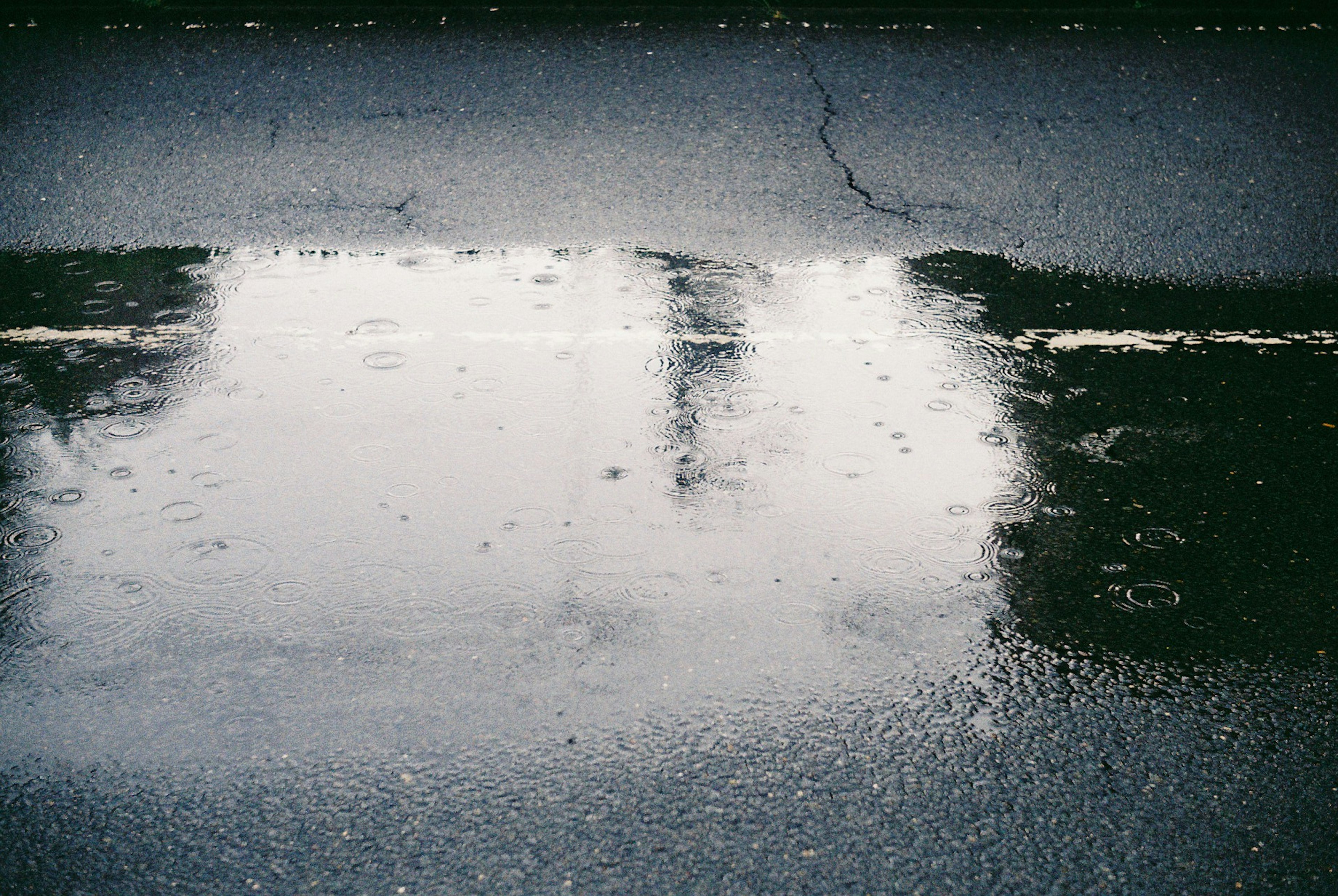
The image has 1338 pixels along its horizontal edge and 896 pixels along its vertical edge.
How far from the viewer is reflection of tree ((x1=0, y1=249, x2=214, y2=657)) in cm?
367

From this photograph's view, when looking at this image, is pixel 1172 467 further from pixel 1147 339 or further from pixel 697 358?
pixel 697 358

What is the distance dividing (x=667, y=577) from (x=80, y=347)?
2.84 m

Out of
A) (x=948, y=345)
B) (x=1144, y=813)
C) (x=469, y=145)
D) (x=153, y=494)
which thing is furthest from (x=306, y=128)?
(x=1144, y=813)

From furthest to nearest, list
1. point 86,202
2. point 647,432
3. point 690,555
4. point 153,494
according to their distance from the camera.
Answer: point 86,202 < point 647,432 < point 153,494 < point 690,555

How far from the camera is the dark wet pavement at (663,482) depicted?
7.97 ft

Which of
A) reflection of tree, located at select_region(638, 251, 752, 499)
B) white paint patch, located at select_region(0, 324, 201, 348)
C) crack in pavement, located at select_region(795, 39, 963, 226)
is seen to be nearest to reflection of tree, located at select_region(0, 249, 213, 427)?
white paint patch, located at select_region(0, 324, 201, 348)

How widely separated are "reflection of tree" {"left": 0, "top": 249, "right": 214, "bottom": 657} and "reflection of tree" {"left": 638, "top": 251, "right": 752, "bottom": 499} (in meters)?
1.92

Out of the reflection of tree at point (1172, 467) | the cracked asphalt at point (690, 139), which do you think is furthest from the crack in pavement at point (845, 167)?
the reflection of tree at point (1172, 467)

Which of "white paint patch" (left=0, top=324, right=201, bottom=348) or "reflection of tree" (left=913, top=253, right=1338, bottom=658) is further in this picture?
"white paint patch" (left=0, top=324, right=201, bottom=348)

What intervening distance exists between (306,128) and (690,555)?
4194 mm

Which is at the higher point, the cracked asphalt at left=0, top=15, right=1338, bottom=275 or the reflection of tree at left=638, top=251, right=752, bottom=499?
the cracked asphalt at left=0, top=15, right=1338, bottom=275

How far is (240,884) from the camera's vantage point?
89.0 inches

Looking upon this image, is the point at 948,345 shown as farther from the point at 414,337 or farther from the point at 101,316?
the point at 101,316

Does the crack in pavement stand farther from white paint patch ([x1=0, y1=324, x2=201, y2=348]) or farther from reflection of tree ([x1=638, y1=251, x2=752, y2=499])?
white paint patch ([x1=0, y1=324, x2=201, y2=348])
